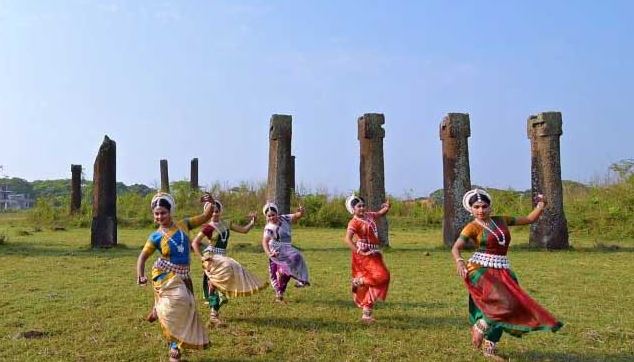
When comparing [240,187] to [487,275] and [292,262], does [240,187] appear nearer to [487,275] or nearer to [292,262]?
[292,262]

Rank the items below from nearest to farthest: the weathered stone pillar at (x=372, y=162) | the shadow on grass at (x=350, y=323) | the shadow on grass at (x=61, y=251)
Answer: the shadow on grass at (x=350, y=323) → the shadow on grass at (x=61, y=251) → the weathered stone pillar at (x=372, y=162)

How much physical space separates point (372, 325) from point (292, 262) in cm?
182

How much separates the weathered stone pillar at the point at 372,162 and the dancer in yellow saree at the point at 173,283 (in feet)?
33.4

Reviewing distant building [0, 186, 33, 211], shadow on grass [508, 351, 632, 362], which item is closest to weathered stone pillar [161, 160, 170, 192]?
shadow on grass [508, 351, 632, 362]

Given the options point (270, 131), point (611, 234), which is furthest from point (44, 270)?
point (611, 234)

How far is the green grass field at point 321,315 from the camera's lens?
20.5 feet

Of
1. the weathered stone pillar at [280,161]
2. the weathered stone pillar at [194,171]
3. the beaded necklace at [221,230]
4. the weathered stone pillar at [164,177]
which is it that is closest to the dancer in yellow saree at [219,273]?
the beaded necklace at [221,230]

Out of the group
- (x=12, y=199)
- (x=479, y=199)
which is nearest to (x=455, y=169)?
(x=479, y=199)

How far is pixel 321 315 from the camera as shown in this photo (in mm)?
7891

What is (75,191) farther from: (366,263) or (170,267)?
(170,267)

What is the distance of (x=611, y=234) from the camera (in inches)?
773

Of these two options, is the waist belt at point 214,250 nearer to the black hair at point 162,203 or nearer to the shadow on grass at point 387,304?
the shadow on grass at point 387,304

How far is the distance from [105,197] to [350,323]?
1076 cm

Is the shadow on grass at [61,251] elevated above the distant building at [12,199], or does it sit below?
below
